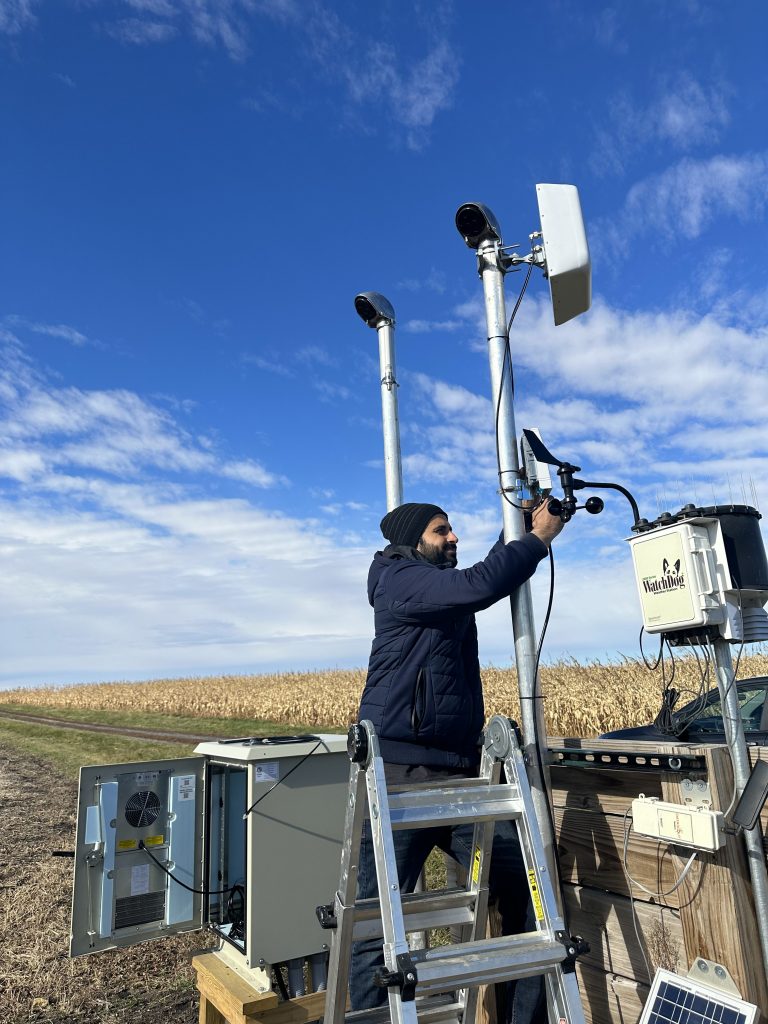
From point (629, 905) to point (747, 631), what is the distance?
117cm

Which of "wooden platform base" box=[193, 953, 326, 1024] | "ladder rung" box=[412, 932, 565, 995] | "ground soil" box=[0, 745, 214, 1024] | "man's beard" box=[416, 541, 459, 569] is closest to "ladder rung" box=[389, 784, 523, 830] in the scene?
"ladder rung" box=[412, 932, 565, 995]

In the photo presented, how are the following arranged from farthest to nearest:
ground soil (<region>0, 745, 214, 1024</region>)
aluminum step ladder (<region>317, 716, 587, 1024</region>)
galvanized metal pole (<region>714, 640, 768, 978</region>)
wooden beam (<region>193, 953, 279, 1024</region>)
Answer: ground soil (<region>0, 745, 214, 1024</region>) → wooden beam (<region>193, 953, 279, 1024</region>) → galvanized metal pole (<region>714, 640, 768, 978</region>) → aluminum step ladder (<region>317, 716, 587, 1024</region>)

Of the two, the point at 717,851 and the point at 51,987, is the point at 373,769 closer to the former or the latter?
the point at 717,851

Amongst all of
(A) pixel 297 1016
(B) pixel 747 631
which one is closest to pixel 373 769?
(B) pixel 747 631

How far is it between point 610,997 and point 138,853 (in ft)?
7.93

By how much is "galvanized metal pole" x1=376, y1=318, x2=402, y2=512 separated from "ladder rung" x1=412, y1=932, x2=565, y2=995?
9.41 feet

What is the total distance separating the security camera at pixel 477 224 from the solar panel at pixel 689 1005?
317 centimetres

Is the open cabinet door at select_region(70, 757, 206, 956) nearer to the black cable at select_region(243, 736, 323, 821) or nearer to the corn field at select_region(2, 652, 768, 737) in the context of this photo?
the black cable at select_region(243, 736, 323, 821)

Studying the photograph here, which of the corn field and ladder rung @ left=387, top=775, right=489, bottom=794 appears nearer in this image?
ladder rung @ left=387, top=775, right=489, bottom=794

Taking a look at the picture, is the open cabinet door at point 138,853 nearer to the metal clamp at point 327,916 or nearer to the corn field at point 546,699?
the metal clamp at point 327,916

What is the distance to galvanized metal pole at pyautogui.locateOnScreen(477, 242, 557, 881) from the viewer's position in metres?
3.00

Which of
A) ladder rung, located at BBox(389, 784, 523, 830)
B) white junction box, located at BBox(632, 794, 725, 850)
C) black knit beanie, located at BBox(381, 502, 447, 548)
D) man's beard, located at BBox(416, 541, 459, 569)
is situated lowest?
white junction box, located at BBox(632, 794, 725, 850)

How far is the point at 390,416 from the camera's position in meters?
4.89

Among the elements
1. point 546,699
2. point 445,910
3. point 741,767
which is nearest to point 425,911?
point 445,910
